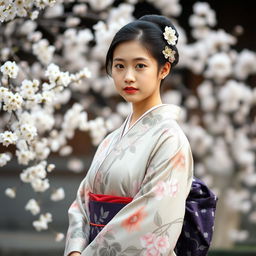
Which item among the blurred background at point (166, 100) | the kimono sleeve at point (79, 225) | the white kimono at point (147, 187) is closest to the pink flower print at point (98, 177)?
the white kimono at point (147, 187)

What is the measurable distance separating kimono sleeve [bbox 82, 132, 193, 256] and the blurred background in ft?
6.02

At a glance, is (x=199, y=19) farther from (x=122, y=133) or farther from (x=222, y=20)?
(x=122, y=133)

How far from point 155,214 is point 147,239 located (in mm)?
106

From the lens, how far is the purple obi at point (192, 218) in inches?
107

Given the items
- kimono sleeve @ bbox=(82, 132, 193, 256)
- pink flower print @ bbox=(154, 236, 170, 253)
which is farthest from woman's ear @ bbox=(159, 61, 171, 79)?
pink flower print @ bbox=(154, 236, 170, 253)

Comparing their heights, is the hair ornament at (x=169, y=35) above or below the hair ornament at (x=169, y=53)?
above

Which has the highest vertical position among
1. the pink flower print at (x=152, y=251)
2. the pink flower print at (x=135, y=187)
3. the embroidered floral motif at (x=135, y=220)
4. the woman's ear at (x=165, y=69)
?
the woman's ear at (x=165, y=69)

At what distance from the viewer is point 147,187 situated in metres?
2.56

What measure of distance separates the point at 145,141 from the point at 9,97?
85cm

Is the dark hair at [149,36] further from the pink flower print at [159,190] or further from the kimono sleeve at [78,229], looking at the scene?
the kimono sleeve at [78,229]

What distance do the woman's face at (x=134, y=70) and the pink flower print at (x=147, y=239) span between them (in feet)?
1.90

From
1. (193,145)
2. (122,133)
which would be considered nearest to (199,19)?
(193,145)

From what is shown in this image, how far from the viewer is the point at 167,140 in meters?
2.61

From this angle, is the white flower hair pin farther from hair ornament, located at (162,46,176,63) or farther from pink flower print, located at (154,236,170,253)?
pink flower print, located at (154,236,170,253)
